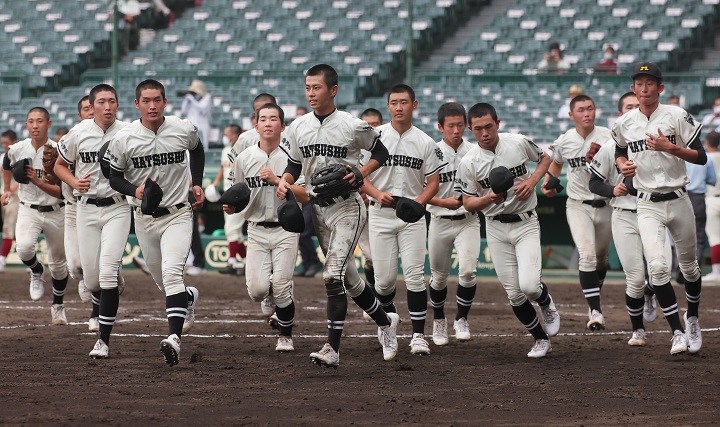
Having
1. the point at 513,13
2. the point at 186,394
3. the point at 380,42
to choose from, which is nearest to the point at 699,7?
the point at 513,13

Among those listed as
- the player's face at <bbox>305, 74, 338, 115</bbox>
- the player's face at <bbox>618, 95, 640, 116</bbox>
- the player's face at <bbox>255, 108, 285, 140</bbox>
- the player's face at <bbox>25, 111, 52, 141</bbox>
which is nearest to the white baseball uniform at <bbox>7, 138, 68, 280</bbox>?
the player's face at <bbox>25, 111, 52, 141</bbox>

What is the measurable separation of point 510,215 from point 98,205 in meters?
3.66

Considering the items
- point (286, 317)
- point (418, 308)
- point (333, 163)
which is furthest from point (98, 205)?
point (418, 308)

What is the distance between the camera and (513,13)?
28062mm

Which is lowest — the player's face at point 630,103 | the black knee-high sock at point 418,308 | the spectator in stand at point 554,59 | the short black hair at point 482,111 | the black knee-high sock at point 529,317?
the spectator in stand at point 554,59

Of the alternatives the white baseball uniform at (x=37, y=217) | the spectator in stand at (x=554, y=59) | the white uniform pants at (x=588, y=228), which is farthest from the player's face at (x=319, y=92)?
the spectator in stand at (x=554, y=59)

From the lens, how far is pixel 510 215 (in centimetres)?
1026

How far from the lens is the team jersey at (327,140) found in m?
9.37

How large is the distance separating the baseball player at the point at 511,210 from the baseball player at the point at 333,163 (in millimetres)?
1079

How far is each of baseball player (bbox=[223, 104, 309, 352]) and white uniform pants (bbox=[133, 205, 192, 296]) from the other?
86 cm

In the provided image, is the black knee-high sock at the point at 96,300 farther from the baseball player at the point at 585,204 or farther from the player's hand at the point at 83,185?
the baseball player at the point at 585,204

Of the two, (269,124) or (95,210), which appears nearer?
(95,210)

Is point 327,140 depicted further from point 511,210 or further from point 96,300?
point 96,300

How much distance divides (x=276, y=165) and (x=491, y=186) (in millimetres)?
2248
